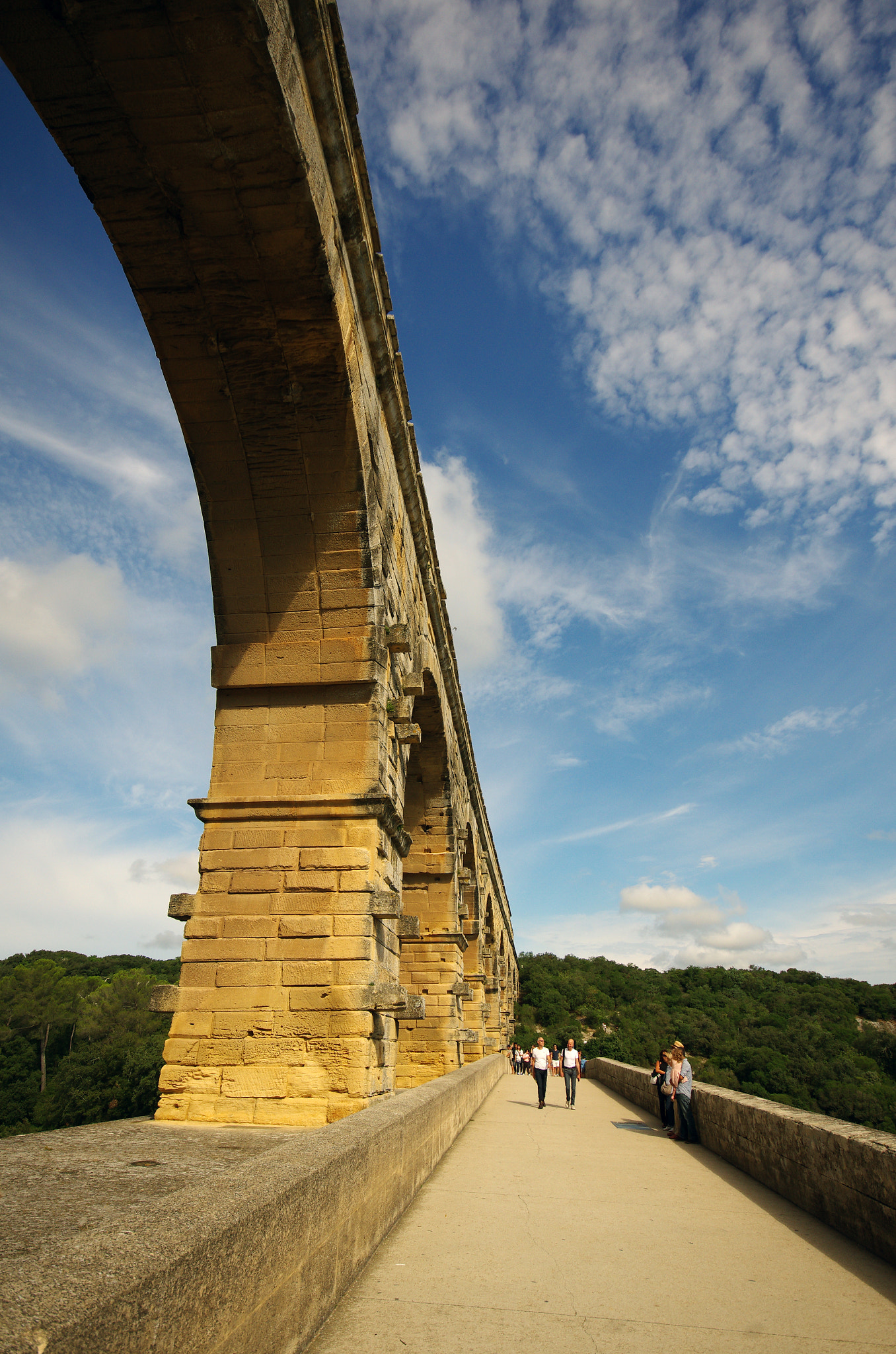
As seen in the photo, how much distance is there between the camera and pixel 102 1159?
3.47m

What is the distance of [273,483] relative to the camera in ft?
19.5

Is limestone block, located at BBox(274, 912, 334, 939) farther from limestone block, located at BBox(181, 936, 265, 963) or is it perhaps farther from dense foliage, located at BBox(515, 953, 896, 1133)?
dense foliage, located at BBox(515, 953, 896, 1133)

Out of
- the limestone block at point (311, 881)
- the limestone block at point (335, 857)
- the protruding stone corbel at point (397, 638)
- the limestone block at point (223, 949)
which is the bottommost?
the limestone block at point (223, 949)

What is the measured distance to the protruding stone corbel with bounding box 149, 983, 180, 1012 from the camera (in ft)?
17.8

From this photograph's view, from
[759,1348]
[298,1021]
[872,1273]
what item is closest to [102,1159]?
[298,1021]

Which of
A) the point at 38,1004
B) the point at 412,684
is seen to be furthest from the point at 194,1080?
the point at 38,1004

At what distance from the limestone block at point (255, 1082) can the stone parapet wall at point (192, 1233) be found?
877mm

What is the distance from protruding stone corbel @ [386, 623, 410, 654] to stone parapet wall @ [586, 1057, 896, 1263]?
4.23m

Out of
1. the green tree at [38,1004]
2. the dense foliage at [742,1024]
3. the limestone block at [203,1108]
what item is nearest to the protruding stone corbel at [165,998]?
the limestone block at [203,1108]

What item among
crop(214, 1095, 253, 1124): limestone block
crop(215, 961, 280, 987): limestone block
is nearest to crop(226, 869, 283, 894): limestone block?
crop(215, 961, 280, 987): limestone block

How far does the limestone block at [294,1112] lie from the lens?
4969 millimetres

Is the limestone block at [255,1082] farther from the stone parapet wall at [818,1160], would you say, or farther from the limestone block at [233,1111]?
the stone parapet wall at [818,1160]

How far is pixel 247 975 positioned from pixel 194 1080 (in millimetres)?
733

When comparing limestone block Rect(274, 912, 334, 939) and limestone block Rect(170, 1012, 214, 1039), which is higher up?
limestone block Rect(274, 912, 334, 939)
